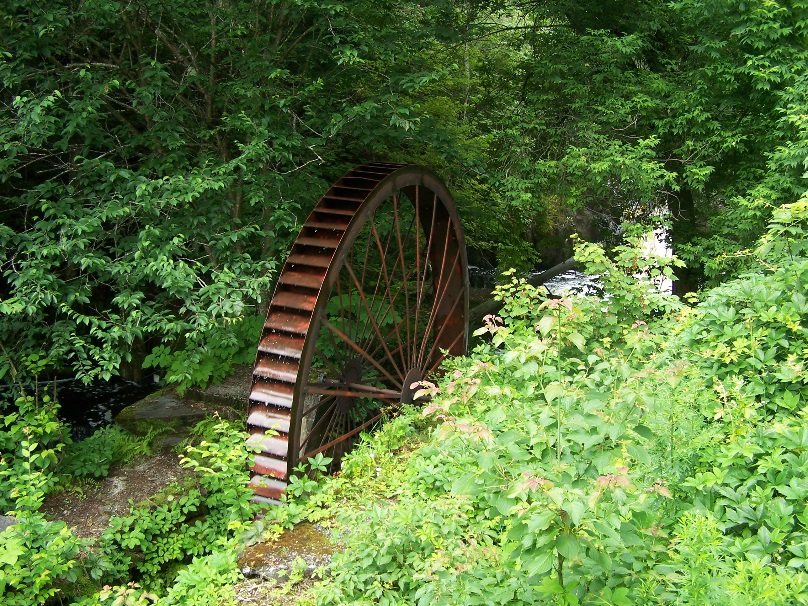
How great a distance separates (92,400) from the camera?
1046cm

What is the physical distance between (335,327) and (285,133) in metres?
2.11

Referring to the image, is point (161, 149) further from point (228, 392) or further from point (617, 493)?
point (617, 493)

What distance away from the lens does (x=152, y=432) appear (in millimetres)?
8031

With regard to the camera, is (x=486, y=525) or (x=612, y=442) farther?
(x=486, y=525)

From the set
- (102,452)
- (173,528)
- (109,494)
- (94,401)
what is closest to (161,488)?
(109,494)

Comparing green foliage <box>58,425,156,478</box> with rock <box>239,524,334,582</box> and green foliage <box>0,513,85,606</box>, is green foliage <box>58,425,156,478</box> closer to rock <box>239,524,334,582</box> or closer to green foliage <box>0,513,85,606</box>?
green foliage <box>0,513,85,606</box>

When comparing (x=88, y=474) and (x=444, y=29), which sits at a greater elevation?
(x=444, y=29)

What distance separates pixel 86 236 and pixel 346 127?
122 inches

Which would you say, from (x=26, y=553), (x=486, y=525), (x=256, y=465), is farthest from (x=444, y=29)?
(x=26, y=553)

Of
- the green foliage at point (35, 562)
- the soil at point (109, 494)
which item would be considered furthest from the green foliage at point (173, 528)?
the green foliage at point (35, 562)

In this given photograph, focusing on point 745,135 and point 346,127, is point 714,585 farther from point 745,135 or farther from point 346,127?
point 745,135

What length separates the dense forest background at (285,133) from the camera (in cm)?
636

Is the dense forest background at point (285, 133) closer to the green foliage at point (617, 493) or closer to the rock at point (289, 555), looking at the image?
the rock at point (289, 555)

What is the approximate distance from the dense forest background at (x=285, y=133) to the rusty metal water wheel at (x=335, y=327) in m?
0.43
